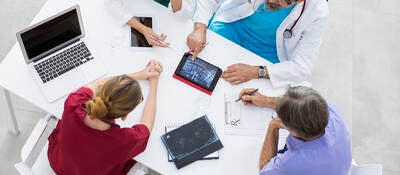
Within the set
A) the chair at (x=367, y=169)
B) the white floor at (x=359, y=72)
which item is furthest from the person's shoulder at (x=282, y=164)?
the white floor at (x=359, y=72)

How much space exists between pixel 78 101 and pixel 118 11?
0.66 metres

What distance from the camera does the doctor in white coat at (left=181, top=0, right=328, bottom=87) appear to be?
2.37m

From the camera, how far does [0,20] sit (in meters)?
3.28

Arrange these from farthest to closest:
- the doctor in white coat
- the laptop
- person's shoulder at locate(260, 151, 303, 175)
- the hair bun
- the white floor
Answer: the white floor
the doctor in white coat
the laptop
person's shoulder at locate(260, 151, 303, 175)
the hair bun

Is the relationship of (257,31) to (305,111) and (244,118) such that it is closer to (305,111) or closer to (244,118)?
(244,118)

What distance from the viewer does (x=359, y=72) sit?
11.2 feet

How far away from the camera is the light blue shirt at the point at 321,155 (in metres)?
1.90

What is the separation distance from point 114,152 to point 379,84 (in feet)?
7.02

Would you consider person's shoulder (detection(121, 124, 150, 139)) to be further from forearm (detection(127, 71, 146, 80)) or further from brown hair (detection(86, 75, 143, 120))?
forearm (detection(127, 71, 146, 80))

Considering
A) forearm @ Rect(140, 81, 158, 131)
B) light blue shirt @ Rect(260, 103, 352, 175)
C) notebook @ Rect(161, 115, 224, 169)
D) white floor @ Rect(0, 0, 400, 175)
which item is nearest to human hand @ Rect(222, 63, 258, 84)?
notebook @ Rect(161, 115, 224, 169)

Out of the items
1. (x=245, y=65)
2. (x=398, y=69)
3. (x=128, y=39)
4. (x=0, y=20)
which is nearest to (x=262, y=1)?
(x=245, y=65)

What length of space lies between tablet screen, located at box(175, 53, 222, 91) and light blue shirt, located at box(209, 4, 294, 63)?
0.40m

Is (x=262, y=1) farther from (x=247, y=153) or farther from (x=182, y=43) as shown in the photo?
(x=247, y=153)

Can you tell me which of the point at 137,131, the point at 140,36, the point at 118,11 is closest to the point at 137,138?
the point at 137,131
